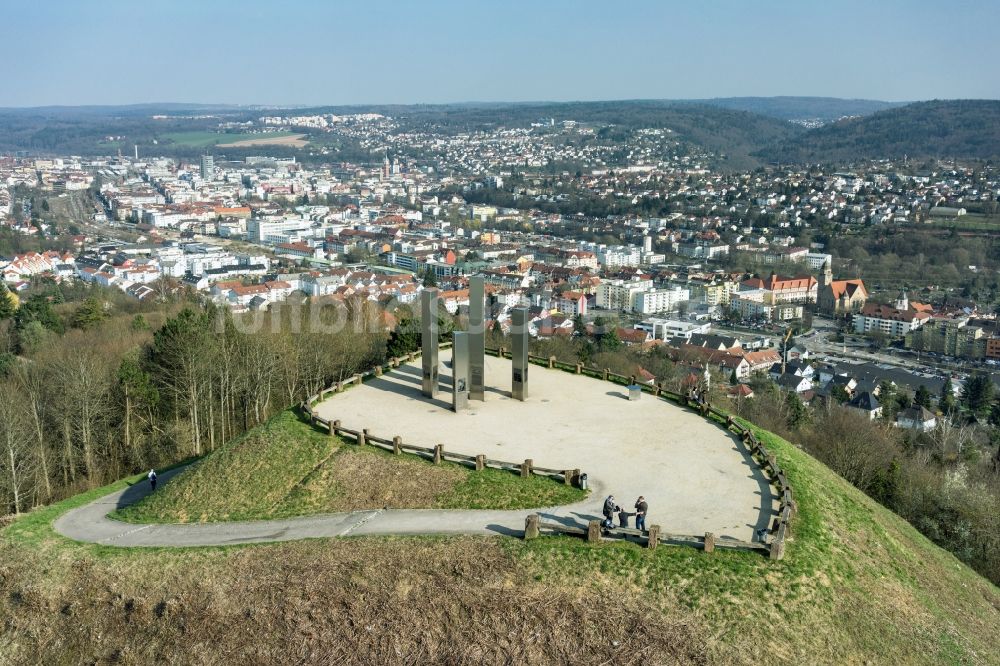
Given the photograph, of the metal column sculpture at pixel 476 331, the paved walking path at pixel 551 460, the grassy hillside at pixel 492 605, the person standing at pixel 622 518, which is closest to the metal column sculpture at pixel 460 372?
the paved walking path at pixel 551 460

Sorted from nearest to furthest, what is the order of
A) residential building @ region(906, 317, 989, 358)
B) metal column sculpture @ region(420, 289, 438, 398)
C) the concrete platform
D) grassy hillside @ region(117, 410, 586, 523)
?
the concrete platform → grassy hillside @ region(117, 410, 586, 523) → metal column sculpture @ region(420, 289, 438, 398) → residential building @ region(906, 317, 989, 358)

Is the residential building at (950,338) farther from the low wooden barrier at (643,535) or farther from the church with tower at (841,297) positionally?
the low wooden barrier at (643,535)

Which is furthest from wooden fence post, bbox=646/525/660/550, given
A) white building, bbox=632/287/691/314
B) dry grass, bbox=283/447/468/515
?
white building, bbox=632/287/691/314

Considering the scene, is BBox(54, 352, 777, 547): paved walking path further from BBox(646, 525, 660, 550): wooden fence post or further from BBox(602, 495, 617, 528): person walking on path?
BBox(646, 525, 660, 550): wooden fence post

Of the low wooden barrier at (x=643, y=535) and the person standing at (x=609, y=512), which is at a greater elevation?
the person standing at (x=609, y=512)

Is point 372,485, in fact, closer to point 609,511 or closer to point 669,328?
point 609,511

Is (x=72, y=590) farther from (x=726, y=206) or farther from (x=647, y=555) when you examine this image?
(x=726, y=206)
